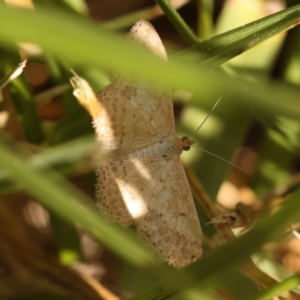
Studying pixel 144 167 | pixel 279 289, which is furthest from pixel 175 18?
pixel 279 289

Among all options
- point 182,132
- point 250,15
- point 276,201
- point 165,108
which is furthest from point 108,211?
point 250,15

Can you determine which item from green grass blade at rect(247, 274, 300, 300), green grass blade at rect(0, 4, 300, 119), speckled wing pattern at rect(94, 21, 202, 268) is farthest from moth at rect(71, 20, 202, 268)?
green grass blade at rect(0, 4, 300, 119)

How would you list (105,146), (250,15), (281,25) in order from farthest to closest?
(250,15)
(105,146)
(281,25)

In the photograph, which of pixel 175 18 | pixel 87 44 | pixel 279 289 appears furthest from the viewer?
pixel 175 18

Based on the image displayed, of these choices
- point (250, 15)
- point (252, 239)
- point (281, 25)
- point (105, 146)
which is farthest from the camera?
point (250, 15)

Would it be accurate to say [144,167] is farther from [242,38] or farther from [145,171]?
[242,38]

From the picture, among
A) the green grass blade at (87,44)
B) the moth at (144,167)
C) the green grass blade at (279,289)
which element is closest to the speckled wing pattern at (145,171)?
the moth at (144,167)

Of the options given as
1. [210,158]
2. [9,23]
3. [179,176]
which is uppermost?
[9,23]

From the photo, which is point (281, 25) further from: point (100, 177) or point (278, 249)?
point (278, 249)

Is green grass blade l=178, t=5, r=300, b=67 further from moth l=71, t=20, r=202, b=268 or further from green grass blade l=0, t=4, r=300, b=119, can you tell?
green grass blade l=0, t=4, r=300, b=119
